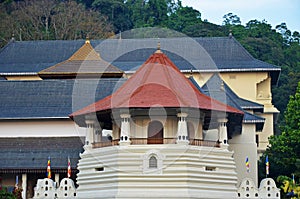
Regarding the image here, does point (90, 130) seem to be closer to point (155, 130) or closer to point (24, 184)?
point (155, 130)

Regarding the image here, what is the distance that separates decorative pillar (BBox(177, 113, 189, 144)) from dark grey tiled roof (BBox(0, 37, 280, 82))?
74.7 ft

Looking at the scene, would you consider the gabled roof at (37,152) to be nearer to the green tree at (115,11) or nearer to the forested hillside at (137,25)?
the forested hillside at (137,25)

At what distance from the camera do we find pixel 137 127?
32656mm

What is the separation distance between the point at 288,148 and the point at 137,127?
13344 mm

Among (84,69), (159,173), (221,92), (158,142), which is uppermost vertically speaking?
(84,69)

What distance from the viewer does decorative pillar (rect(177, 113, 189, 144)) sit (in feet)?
104

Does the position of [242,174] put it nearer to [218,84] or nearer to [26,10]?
[218,84]

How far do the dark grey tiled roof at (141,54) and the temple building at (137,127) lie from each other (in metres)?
0.32

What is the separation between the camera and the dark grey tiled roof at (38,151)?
124ft

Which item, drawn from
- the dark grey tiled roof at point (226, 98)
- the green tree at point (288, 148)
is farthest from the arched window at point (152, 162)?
the green tree at point (288, 148)

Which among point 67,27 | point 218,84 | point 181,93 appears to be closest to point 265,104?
point 218,84

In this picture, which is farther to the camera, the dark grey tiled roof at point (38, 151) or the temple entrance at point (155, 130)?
the dark grey tiled roof at point (38, 151)

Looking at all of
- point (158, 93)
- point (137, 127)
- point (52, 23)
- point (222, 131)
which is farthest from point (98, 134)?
point (52, 23)

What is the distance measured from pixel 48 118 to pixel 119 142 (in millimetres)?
9554
